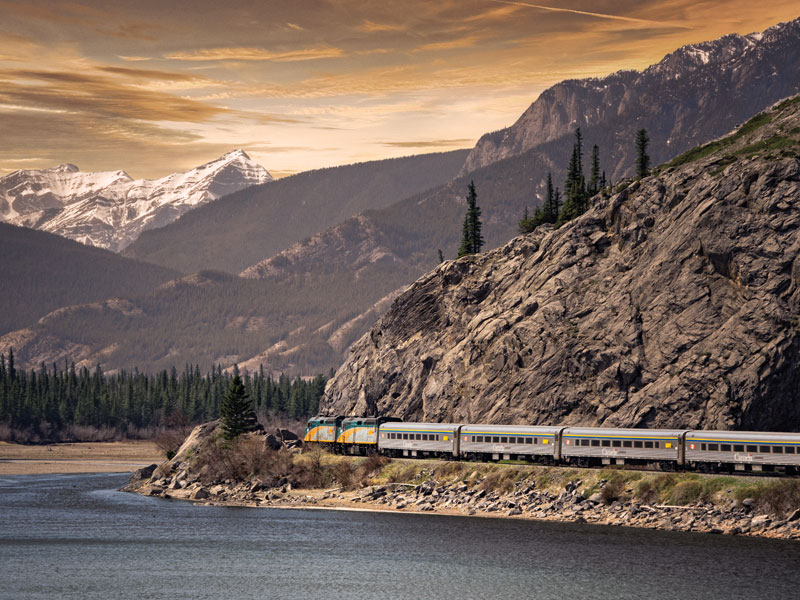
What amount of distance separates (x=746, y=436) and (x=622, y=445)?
501 inches

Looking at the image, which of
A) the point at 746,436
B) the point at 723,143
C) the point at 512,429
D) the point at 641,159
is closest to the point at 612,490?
the point at 746,436

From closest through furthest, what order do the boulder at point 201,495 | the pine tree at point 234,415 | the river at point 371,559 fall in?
the river at point 371,559 → the boulder at point 201,495 → the pine tree at point 234,415

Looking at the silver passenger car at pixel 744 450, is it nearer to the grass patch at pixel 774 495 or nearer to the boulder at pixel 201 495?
the grass patch at pixel 774 495

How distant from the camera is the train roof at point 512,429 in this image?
109 metres

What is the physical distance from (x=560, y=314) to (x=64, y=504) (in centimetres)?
6384

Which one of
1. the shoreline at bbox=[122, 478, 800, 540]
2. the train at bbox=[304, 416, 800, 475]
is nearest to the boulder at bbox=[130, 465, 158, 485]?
the shoreline at bbox=[122, 478, 800, 540]

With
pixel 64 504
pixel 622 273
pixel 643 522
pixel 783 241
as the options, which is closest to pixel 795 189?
pixel 783 241

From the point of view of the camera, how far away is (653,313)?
127 metres

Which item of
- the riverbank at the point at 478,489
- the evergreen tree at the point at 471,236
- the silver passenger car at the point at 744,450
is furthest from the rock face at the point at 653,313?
the evergreen tree at the point at 471,236

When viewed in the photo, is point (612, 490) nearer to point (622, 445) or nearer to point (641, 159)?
point (622, 445)

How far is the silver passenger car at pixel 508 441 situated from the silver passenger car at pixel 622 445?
5.53 ft

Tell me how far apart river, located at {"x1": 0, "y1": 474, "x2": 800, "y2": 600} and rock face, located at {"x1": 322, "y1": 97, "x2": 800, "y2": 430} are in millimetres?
A: 31644

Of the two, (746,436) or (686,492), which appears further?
(746,436)

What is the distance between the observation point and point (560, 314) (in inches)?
5364
